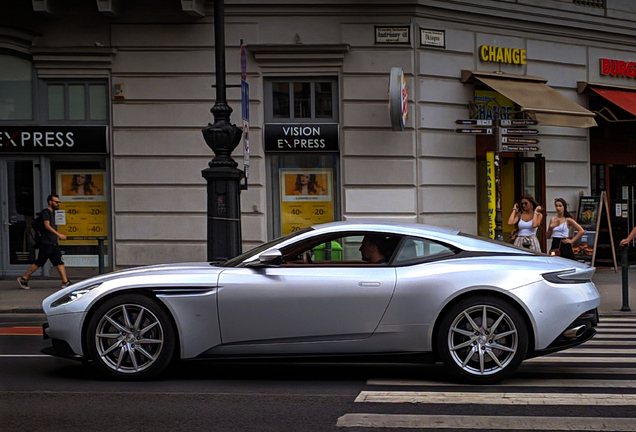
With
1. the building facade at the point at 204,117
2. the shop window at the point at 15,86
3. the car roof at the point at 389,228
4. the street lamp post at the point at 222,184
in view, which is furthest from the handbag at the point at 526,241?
the shop window at the point at 15,86

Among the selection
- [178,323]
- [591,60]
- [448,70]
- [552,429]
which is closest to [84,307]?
[178,323]

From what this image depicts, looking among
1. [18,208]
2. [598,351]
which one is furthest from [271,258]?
[18,208]

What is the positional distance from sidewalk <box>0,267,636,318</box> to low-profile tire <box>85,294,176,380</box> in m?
6.10

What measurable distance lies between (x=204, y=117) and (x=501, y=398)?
1101 cm

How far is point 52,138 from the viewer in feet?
51.3

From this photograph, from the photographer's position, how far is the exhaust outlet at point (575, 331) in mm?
6227

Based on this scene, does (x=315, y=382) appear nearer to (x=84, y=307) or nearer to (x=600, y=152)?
(x=84, y=307)

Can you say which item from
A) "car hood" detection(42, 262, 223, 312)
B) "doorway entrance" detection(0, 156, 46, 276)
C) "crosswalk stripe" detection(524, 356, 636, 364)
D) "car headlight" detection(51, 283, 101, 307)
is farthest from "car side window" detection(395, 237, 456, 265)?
"doorway entrance" detection(0, 156, 46, 276)

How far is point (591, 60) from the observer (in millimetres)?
17766

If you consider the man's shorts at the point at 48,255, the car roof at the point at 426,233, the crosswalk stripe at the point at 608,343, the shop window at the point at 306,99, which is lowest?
the crosswalk stripe at the point at 608,343

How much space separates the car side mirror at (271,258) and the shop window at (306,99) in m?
9.68

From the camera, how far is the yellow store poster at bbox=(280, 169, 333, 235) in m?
15.9

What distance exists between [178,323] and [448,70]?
11.1m

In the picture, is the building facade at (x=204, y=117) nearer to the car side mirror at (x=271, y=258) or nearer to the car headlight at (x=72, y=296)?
the car headlight at (x=72, y=296)
